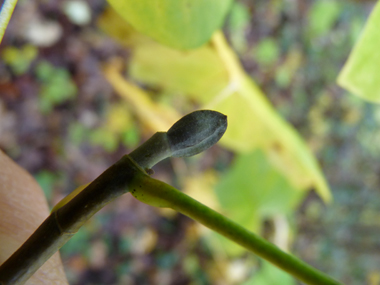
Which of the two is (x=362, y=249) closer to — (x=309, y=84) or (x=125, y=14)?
(x=309, y=84)

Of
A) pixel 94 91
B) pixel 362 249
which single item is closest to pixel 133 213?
pixel 94 91

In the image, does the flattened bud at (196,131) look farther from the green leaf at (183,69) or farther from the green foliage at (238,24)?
the green foliage at (238,24)

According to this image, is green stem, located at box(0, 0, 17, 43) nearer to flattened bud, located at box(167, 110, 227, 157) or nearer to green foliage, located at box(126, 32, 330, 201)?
flattened bud, located at box(167, 110, 227, 157)

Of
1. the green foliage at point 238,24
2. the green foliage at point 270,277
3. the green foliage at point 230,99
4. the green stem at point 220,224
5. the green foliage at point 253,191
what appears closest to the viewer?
the green stem at point 220,224

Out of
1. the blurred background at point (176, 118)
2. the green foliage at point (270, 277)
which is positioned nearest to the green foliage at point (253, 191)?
the blurred background at point (176, 118)

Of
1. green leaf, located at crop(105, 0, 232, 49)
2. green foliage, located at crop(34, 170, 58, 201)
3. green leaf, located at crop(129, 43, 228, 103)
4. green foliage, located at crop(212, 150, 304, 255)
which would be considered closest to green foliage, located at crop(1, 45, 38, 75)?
green foliage, located at crop(34, 170, 58, 201)

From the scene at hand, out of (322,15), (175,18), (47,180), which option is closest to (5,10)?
(175,18)

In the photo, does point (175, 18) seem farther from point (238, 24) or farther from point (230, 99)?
point (238, 24)
